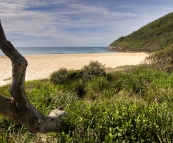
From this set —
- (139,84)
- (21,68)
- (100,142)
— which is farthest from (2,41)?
(139,84)

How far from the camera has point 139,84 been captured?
8.23 m

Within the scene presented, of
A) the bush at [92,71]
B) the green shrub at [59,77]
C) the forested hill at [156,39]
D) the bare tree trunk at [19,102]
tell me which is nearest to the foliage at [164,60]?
the bush at [92,71]

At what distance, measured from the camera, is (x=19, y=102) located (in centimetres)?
322

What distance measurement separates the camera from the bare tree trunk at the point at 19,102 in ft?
9.37

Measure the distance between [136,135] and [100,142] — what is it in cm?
66

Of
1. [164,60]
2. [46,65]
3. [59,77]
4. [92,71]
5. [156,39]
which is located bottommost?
[46,65]

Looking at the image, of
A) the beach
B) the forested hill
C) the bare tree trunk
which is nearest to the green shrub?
the bare tree trunk

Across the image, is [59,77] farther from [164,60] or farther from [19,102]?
[19,102]

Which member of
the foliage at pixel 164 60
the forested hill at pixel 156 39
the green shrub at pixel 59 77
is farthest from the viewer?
the forested hill at pixel 156 39

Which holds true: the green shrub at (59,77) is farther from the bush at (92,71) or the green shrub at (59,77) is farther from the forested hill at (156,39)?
the forested hill at (156,39)

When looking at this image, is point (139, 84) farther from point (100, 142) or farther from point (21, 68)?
point (21, 68)

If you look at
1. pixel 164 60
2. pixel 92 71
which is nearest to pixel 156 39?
pixel 164 60

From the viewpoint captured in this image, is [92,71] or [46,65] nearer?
[92,71]

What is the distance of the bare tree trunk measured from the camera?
2.86m
